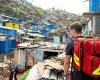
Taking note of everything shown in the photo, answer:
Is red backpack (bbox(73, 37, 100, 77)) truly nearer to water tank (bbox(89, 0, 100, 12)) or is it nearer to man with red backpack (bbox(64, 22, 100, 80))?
man with red backpack (bbox(64, 22, 100, 80))

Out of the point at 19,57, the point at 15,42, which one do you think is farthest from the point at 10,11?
the point at 19,57

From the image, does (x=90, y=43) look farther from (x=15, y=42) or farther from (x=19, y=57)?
(x=15, y=42)

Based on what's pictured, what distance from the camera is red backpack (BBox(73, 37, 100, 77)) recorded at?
12.5 feet

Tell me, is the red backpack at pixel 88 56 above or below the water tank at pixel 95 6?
below

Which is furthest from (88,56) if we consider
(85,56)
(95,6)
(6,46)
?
(6,46)

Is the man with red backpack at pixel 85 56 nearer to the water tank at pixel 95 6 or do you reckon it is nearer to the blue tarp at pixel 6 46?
the water tank at pixel 95 6

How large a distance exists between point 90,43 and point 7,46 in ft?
63.9

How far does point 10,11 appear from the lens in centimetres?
4069

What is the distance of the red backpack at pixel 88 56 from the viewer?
3.80 metres

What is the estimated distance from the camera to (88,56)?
12.9ft

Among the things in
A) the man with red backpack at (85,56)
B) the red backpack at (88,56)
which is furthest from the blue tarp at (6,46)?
the red backpack at (88,56)

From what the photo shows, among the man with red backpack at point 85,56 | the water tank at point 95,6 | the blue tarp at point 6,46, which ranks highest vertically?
the water tank at point 95,6

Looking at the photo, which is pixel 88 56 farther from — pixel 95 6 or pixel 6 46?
pixel 6 46

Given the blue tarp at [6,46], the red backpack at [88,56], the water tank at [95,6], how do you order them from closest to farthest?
the red backpack at [88,56], the water tank at [95,6], the blue tarp at [6,46]
